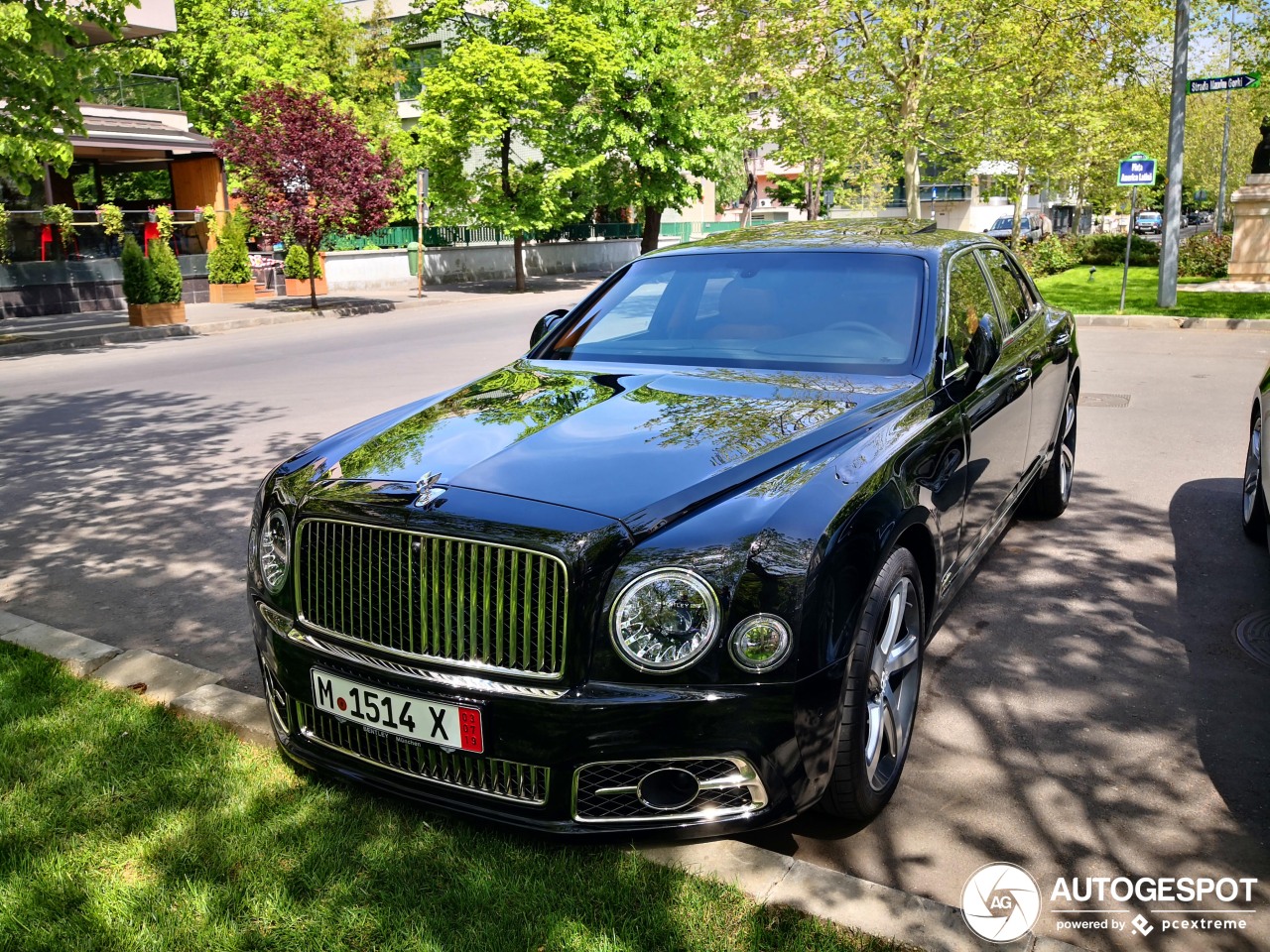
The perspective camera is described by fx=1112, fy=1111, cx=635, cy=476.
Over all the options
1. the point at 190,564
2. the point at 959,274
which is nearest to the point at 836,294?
the point at 959,274

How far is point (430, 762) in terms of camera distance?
304 centimetres

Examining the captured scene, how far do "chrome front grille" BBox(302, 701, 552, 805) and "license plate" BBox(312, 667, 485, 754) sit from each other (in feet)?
0.11

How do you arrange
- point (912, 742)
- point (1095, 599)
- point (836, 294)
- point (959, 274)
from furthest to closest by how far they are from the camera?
point (1095, 599)
point (959, 274)
point (836, 294)
point (912, 742)

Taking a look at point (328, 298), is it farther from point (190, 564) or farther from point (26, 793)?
point (26, 793)

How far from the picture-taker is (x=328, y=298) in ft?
95.8

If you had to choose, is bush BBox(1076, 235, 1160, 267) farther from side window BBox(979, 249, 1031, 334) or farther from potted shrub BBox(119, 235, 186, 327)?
side window BBox(979, 249, 1031, 334)

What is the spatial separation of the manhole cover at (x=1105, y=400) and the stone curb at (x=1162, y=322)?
653cm

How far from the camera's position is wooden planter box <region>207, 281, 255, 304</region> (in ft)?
91.4

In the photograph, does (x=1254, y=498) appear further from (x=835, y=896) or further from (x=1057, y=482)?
(x=835, y=896)

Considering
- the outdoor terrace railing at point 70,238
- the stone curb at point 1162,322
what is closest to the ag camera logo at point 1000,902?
the stone curb at point 1162,322

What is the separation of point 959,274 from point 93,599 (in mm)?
4423

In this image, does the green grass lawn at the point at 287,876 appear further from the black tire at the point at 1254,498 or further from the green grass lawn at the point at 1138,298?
the green grass lawn at the point at 1138,298

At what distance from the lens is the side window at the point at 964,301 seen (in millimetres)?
4445
